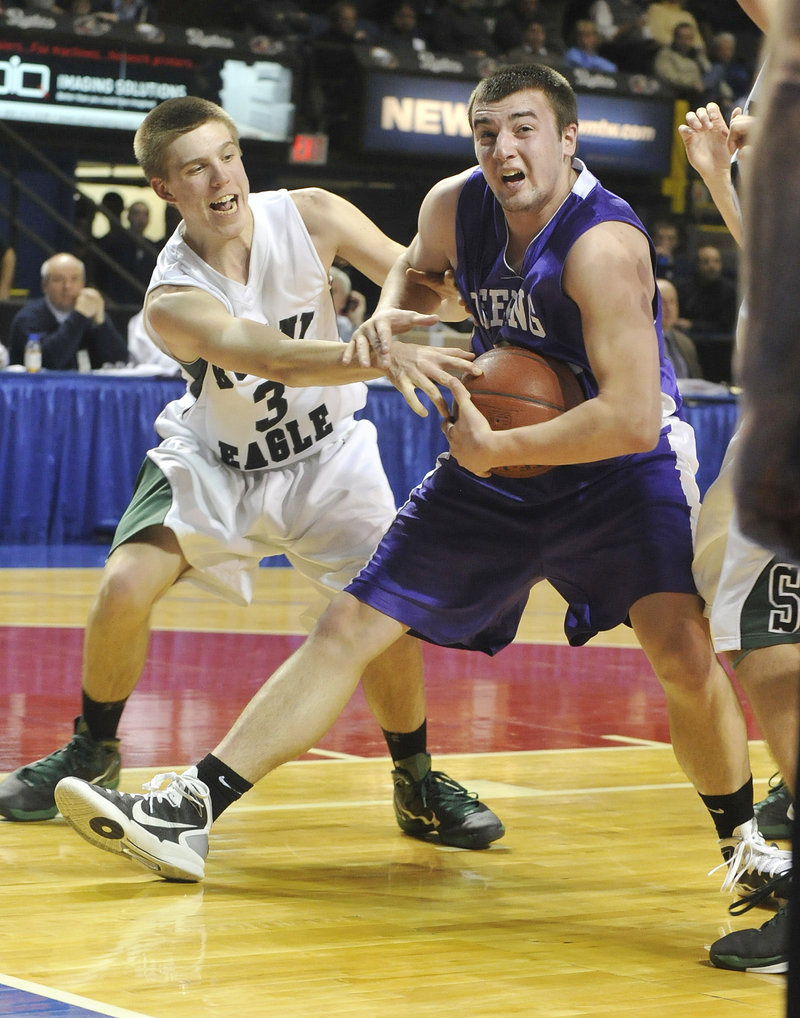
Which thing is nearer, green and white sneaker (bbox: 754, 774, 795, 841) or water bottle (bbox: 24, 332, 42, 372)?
green and white sneaker (bbox: 754, 774, 795, 841)

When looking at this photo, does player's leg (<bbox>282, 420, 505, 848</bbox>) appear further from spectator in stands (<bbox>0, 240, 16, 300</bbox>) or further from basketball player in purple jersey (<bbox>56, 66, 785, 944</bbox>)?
spectator in stands (<bbox>0, 240, 16, 300</bbox>)

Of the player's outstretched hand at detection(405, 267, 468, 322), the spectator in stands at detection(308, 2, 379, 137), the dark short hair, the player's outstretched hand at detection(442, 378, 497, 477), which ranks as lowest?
the player's outstretched hand at detection(442, 378, 497, 477)

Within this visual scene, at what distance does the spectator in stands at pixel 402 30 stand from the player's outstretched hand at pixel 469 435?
43.2 feet

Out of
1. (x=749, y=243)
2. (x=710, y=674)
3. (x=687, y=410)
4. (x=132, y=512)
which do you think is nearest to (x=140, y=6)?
(x=687, y=410)

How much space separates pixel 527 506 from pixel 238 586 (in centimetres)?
104

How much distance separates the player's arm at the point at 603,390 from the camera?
10.1 feet

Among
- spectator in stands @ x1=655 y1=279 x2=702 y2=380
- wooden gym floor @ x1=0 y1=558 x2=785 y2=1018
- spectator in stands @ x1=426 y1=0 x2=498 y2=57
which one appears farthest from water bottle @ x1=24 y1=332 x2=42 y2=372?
spectator in stands @ x1=426 y1=0 x2=498 y2=57

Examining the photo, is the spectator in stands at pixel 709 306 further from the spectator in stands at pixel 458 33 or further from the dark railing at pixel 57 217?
the dark railing at pixel 57 217

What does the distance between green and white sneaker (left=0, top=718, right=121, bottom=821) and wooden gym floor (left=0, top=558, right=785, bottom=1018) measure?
0.06 m

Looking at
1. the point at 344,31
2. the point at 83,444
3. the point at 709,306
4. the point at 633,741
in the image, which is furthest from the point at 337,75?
the point at 633,741

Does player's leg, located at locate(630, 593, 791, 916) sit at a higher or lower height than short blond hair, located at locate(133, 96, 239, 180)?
lower

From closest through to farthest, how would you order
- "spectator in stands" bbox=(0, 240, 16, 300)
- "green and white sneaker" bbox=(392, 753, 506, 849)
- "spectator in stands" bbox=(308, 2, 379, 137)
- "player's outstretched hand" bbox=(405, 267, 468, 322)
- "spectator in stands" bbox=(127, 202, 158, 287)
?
1. "player's outstretched hand" bbox=(405, 267, 468, 322)
2. "green and white sneaker" bbox=(392, 753, 506, 849)
3. "spectator in stands" bbox=(0, 240, 16, 300)
4. "spectator in stands" bbox=(127, 202, 158, 287)
5. "spectator in stands" bbox=(308, 2, 379, 137)

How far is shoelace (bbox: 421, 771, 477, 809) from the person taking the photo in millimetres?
3861

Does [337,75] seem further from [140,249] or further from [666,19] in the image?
[666,19]
